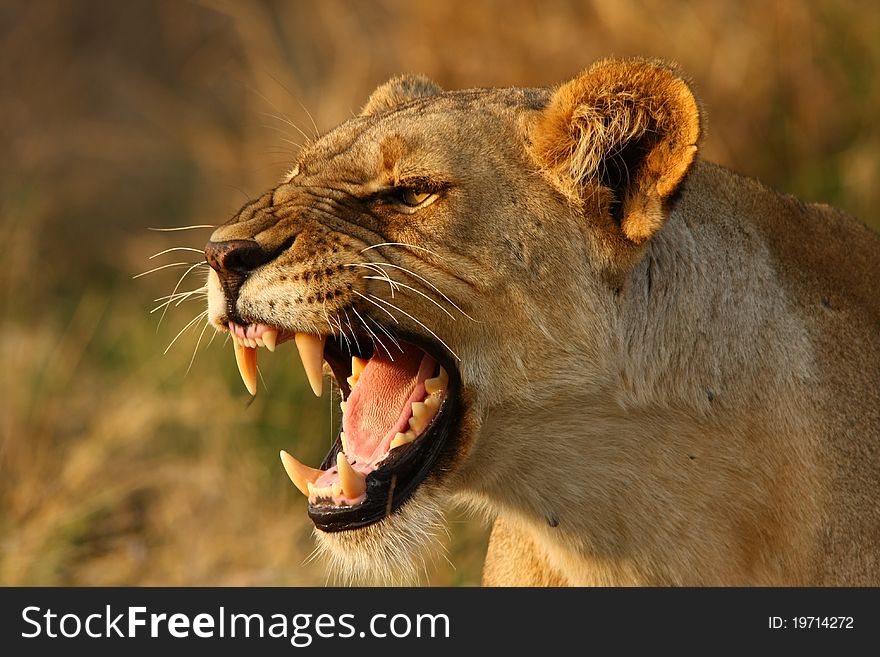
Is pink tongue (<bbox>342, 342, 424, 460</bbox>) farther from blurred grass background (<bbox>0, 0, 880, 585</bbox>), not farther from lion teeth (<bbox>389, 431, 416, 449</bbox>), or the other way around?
blurred grass background (<bbox>0, 0, 880, 585</bbox>)

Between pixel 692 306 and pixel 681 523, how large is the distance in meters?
0.49

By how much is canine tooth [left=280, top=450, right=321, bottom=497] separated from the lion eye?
2.08 ft

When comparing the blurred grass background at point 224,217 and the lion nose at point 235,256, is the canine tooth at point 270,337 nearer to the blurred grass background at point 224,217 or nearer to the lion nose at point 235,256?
the lion nose at point 235,256

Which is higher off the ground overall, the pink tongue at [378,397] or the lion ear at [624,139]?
the lion ear at [624,139]

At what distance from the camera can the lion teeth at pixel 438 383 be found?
3043 mm

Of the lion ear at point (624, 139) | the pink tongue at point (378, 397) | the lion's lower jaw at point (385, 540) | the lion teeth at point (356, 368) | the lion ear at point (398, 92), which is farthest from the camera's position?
the lion ear at point (398, 92)

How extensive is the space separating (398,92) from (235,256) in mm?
977

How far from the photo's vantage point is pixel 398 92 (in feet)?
12.2

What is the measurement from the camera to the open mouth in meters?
2.99

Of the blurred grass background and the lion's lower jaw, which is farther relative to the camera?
the blurred grass background

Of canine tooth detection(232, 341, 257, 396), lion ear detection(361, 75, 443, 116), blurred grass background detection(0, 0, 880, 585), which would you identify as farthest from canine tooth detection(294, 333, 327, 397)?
blurred grass background detection(0, 0, 880, 585)

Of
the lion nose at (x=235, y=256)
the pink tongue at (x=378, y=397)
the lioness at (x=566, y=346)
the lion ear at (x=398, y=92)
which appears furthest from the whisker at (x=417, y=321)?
the lion ear at (x=398, y=92)

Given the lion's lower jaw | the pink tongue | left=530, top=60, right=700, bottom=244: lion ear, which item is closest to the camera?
left=530, top=60, right=700, bottom=244: lion ear

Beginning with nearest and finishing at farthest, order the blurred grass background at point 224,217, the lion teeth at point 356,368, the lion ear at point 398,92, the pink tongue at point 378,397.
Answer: the pink tongue at point 378,397 → the lion teeth at point 356,368 → the lion ear at point 398,92 → the blurred grass background at point 224,217
